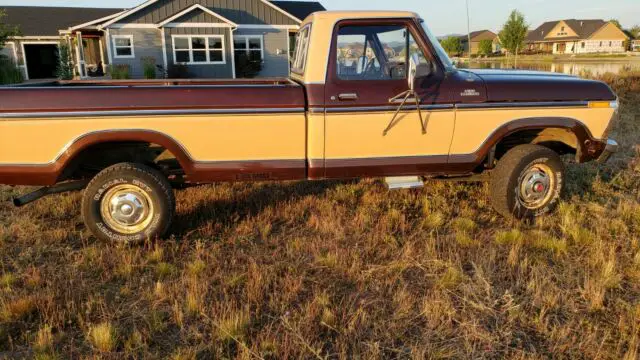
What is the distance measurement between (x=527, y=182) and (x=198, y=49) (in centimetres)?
2023

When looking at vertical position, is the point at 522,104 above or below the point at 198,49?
below

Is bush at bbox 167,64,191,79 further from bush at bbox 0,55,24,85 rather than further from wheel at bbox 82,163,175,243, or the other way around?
wheel at bbox 82,163,175,243

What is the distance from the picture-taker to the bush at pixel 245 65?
23.2 metres

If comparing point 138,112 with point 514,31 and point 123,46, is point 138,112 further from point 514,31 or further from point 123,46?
point 514,31

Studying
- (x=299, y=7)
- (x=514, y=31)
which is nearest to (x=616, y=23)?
(x=514, y=31)

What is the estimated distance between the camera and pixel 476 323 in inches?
118

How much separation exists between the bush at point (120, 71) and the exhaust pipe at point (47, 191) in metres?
18.0

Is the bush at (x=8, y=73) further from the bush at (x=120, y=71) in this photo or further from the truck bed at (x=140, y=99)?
the truck bed at (x=140, y=99)

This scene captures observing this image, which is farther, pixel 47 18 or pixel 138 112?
pixel 47 18

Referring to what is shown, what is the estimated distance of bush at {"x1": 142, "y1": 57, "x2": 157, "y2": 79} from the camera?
840 inches

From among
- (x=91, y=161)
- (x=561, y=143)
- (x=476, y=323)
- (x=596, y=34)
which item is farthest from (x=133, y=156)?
(x=596, y=34)

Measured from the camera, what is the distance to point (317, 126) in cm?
419

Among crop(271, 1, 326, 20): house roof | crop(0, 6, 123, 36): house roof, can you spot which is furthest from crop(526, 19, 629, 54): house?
crop(0, 6, 123, 36): house roof

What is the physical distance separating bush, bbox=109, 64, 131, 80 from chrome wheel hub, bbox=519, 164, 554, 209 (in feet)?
64.1
